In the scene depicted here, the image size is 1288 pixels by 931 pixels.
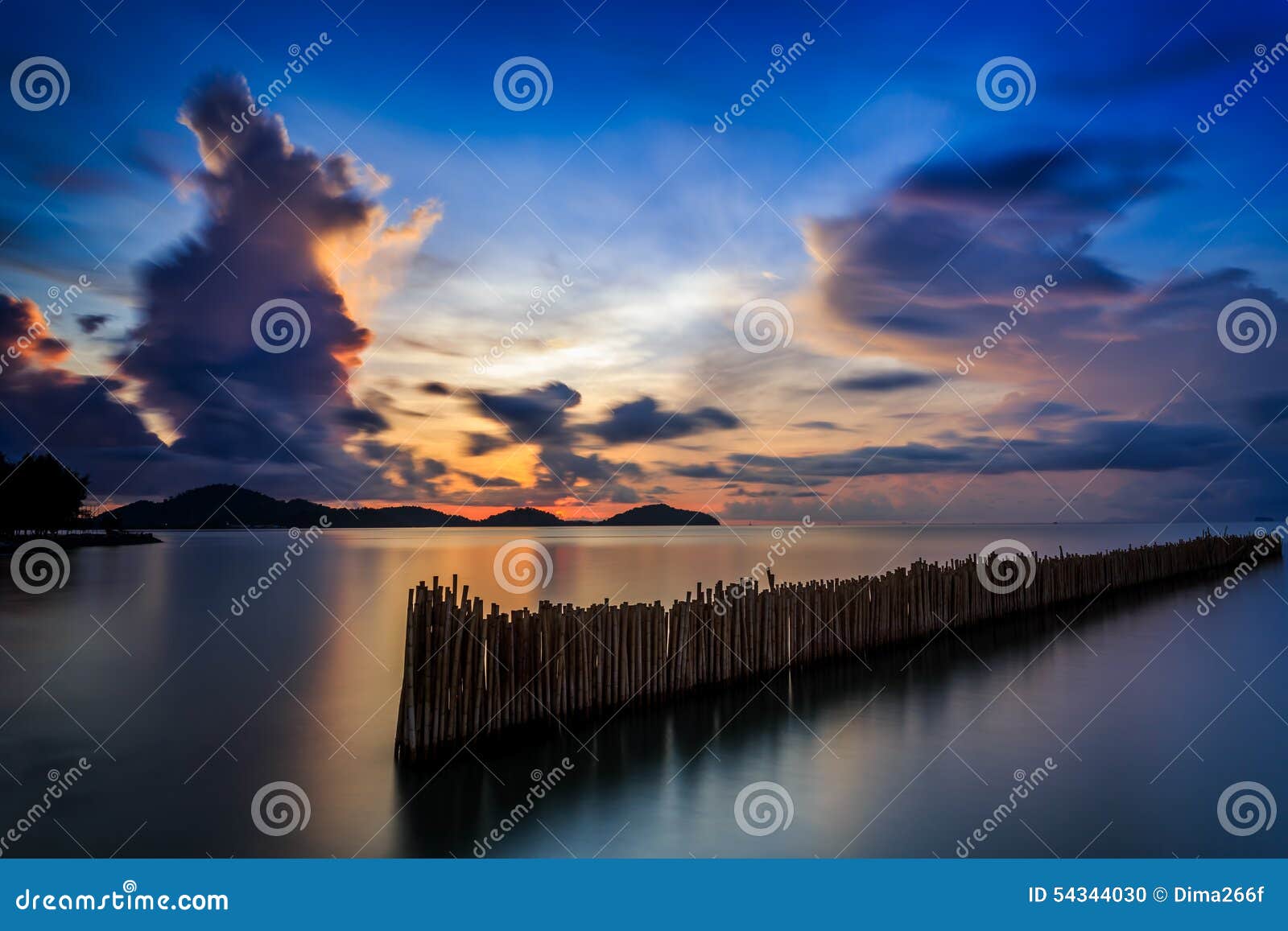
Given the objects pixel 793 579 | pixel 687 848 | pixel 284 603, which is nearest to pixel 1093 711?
pixel 687 848

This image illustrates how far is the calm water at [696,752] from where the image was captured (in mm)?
6352

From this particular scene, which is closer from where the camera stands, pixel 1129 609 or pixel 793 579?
pixel 1129 609

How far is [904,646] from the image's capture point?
43.4ft

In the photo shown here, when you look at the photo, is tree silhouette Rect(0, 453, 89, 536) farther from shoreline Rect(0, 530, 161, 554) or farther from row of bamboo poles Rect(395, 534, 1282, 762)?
row of bamboo poles Rect(395, 534, 1282, 762)

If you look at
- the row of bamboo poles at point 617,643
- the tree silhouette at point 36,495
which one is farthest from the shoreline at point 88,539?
the row of bamboo poles at point 617,643

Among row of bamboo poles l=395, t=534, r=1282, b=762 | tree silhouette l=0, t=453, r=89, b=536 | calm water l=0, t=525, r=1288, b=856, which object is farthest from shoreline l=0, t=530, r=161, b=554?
row of bamboo poles l=395, t=534, r=1282, b=762

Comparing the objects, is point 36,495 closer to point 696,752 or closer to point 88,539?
point 88,539

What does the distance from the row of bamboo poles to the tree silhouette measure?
48.4m

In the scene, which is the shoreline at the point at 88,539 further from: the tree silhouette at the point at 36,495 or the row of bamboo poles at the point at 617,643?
the row of bamboo poles at the point at 617,643

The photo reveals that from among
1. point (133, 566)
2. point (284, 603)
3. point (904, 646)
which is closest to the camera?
point (904, 646)

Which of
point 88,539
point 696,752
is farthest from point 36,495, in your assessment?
point 696,752

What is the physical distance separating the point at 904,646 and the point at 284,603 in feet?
55.9

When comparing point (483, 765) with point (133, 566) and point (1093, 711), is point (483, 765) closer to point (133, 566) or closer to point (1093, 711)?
point (1093, 711)

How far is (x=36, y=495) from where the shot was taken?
45594mm
